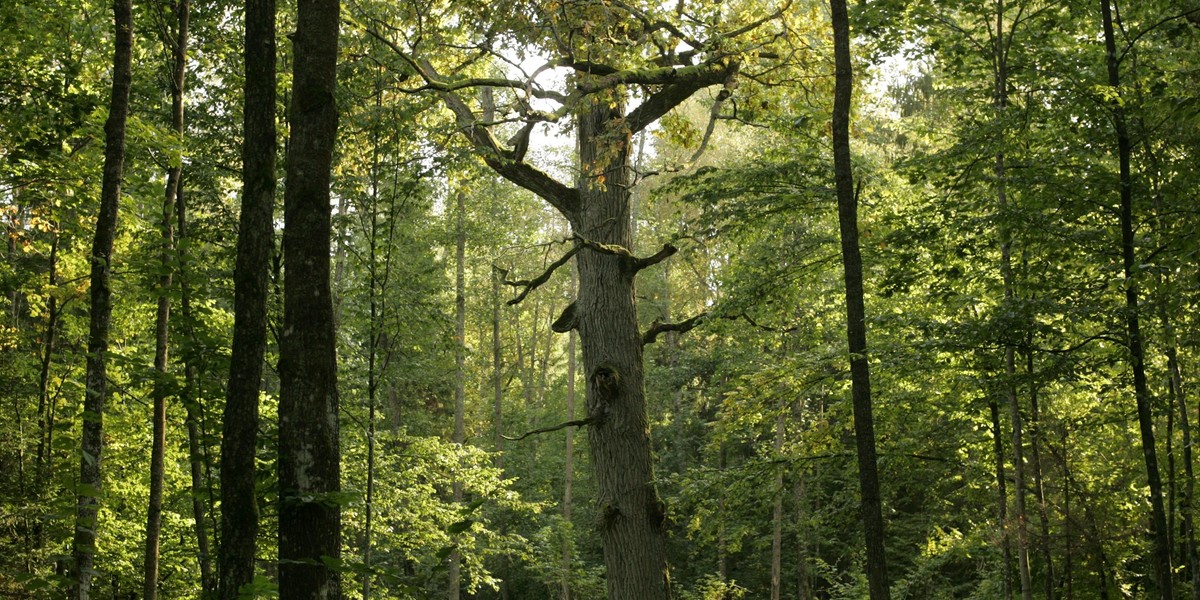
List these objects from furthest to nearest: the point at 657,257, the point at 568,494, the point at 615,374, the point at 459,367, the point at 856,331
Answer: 1. the point at 568,494
2. the point at 459,367
3. the point at 615,374
4. the point at 657,257
5. the point at 856,331

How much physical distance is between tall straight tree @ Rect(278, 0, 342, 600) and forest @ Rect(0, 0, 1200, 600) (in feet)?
0.05

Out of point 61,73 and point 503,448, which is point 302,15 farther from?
point 503,448

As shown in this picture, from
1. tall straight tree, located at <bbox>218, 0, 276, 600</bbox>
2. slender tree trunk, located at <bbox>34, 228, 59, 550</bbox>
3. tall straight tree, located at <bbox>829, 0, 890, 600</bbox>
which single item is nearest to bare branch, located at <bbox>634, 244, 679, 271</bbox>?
tall straight tree, located at <bbox>829, 0, 890, 600</bbox>

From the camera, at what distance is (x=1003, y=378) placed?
7738mm

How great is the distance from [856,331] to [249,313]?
14.0 feet

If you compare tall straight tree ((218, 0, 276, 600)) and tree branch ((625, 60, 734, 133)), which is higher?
tree branch ((625, 60, 734, 133))

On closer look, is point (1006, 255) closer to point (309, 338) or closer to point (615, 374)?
point (615, 374)

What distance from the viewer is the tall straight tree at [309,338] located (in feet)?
13.1

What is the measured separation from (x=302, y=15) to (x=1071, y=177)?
712 centimetres

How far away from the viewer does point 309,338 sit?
4.14 meters

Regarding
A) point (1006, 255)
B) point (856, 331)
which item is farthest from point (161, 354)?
point (1006, 255)

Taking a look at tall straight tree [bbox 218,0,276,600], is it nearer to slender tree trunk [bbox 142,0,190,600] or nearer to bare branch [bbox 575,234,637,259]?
slender tree trunk [bbox 142,0,190,600]

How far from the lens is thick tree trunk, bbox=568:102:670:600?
8.30 metres

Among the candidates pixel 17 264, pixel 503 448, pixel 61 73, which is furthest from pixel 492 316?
pixel 61 73
